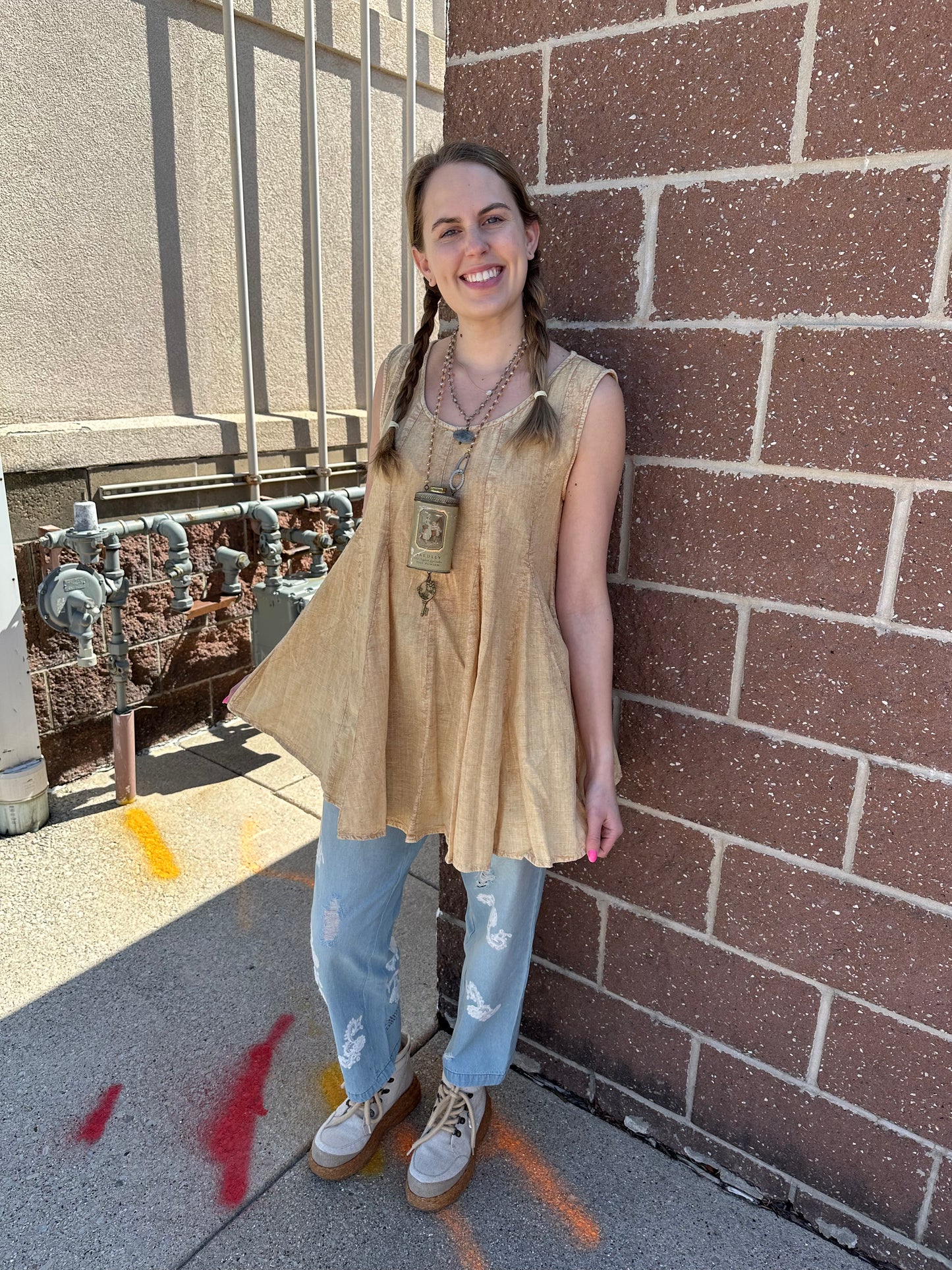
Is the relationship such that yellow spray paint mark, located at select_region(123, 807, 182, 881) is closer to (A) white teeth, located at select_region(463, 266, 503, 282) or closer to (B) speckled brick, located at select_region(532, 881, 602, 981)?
(B) speckled brick, located at select_region(532, 881, 602, 981)

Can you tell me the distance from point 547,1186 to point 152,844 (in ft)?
5.99

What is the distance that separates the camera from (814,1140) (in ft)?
6.11

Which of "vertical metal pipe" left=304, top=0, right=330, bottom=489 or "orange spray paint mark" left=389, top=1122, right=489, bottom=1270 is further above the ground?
"vertical metal pipe" left=304, top=0, right=330, bottom=489

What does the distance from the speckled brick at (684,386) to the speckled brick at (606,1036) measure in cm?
130

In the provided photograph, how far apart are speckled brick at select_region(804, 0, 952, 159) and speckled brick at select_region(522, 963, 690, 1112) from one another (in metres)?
1.82

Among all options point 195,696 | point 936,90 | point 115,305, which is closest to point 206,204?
point 115,305

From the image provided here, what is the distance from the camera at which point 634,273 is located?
1.76 metres

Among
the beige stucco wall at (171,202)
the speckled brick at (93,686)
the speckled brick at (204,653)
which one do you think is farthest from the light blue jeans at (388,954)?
the beige stucco wall at (171,202)

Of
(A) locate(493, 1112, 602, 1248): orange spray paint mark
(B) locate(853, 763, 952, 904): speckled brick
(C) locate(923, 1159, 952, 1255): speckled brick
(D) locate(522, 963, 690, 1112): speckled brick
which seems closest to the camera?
(B) locate(853, 763, 952, 904): speckled brick

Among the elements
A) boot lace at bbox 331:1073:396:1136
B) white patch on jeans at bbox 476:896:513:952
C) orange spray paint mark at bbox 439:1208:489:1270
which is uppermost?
white patch on jeans at bbox 476:896:513:952

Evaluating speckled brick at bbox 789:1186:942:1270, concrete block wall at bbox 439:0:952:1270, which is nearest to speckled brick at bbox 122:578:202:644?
concrete block wall at bbox 439:0:952:1270

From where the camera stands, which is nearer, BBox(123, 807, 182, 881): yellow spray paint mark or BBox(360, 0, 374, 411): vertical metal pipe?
BBox(123, 807, 182, 881): yellow spray paint mark

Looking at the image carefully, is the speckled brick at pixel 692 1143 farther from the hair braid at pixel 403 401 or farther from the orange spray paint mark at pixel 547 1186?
the hair braid at pixel 403 401

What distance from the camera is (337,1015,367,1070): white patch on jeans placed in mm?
1860
